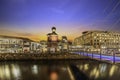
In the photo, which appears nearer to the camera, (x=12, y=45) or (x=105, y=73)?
(x=105, y=73)

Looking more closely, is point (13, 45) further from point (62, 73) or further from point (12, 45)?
point (62, 73)

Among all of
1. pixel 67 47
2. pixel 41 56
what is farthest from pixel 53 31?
pixel 41 56

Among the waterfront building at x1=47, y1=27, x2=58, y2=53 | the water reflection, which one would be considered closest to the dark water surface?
the water reflection

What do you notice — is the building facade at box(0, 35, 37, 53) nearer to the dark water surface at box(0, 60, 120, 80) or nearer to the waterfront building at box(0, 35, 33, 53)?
the waterfront building at box(0, 35, 33, 53)

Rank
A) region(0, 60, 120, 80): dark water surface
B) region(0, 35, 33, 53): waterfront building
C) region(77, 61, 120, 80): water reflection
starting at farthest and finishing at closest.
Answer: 1. region(0, 35, 33, 53): waterfront building
2. region(0, 60, 120, 80): dark water surface
3. region(77, 61, 120, 80): water reflection

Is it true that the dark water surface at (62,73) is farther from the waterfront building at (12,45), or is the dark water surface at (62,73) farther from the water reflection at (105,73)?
the waterfront building at (12,45)

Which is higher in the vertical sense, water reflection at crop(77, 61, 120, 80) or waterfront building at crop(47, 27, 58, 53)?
waterfront building at crop(47, 27, 58, 53)

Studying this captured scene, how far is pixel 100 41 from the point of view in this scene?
114 meters

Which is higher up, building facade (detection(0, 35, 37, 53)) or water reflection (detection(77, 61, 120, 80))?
building facade (detection(0, 35, 37, 53))

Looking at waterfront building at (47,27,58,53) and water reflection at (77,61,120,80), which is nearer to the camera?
water reflection at (77,61,120,80)

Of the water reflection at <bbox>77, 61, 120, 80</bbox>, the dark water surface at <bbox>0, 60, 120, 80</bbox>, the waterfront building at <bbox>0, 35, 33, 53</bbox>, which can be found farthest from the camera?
the waterfront building at <bbox>0, 35, 33, 53</bbox>

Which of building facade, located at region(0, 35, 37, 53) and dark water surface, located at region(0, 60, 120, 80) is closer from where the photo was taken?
dark water surface, located at region(0, 60, 120, 80)

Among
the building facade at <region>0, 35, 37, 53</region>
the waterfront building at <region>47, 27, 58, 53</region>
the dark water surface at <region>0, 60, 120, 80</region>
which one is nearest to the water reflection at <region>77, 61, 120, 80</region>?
the dark water surface at <region>0, 60, 120, 80</region>

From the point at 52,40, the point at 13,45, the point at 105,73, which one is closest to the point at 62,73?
the point at 105,73
